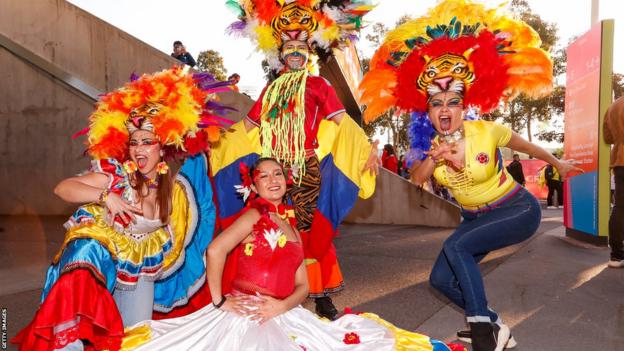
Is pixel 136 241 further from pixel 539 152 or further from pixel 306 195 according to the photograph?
pixel 539 152

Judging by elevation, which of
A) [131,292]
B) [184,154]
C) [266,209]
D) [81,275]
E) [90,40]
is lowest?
[131,292]

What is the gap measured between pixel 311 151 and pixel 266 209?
1312 millimetres

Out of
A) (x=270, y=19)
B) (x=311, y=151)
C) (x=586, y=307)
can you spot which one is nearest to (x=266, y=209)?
(x=311, y=151)

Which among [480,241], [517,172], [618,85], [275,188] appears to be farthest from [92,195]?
[618,85]

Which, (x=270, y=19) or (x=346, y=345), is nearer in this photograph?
(x=346, y=345)

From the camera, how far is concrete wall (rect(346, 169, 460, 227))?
10648 mm

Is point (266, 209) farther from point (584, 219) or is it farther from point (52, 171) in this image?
point (52, 171)

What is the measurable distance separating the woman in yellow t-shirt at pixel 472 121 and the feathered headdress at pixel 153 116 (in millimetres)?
1374

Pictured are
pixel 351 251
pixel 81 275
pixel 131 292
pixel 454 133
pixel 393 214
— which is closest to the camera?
pixel 81 275

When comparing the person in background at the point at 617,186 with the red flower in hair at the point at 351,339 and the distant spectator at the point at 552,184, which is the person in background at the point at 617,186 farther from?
the distant spectator at the point at 552,184

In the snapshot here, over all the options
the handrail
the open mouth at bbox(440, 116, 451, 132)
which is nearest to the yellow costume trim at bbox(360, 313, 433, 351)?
the open mouth at bbox(440, 116, 451, 132)

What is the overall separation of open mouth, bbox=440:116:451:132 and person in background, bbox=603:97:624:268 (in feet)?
11.9

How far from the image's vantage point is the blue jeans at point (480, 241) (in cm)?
298

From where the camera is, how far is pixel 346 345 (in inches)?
103
